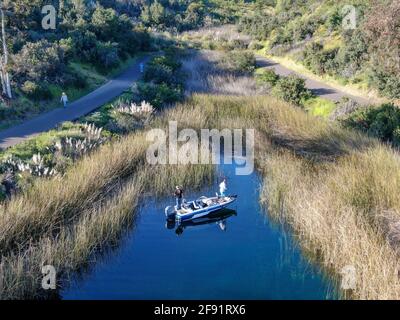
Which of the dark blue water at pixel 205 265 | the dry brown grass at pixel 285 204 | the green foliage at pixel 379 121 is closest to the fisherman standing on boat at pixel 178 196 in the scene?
the dark blue water at pixel 205 265

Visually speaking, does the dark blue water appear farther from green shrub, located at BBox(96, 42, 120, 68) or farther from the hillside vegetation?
green shrub, located at BBox(96, 42, 120, 68)

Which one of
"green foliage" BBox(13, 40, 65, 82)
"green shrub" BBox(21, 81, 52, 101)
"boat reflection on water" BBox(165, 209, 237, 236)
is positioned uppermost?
"green foliage" BBox(13, 40, 65, 82)

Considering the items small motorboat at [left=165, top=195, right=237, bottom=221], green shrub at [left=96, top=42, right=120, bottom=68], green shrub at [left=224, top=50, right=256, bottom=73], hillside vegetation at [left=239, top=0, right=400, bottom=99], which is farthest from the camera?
green shrub at [left=224, top=50, right=256, bottom=73]

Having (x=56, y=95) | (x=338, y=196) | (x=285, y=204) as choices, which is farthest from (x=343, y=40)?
(x=338, y=196)

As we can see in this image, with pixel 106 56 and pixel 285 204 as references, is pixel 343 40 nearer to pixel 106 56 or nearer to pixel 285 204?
pixel 106 56

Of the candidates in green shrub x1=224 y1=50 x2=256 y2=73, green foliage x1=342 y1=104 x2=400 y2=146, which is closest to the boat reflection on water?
green foliage x1=342 y1=104 x2=400 y2=146
